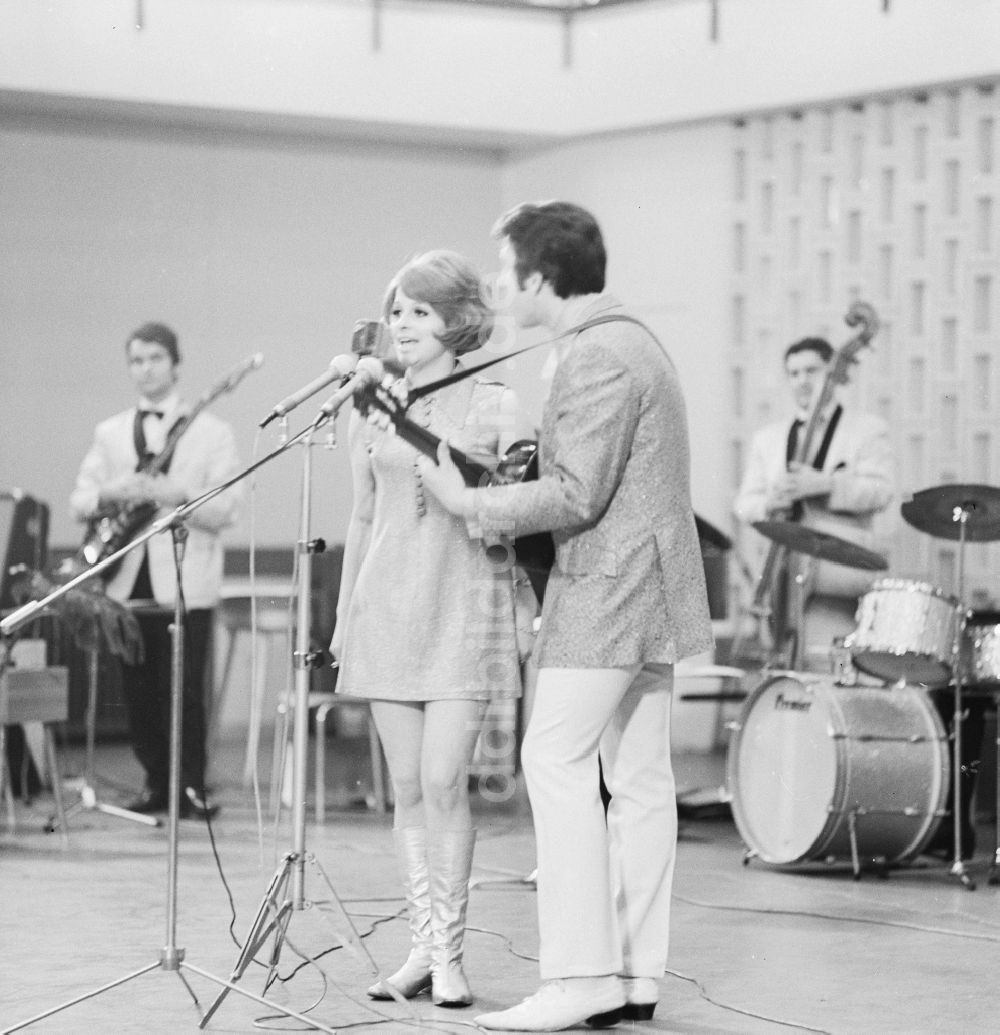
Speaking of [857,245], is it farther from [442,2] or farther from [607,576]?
[607,576]

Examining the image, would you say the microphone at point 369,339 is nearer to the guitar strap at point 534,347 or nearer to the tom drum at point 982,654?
the guitar strap at point 534,347

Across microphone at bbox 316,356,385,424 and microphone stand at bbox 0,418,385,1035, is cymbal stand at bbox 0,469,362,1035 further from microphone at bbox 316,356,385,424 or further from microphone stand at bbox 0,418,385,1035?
microphone at bbox 316,356,385,424

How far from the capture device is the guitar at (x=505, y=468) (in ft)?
10.8

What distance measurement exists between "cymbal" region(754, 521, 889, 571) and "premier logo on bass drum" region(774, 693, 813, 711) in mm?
462

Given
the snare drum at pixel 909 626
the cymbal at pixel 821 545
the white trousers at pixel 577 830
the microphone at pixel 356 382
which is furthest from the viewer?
the cymbal at pixel 821 545

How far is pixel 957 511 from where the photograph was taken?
5.41 meters

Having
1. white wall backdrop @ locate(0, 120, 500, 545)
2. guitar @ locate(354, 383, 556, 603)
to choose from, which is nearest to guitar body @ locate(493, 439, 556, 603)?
guitar @ locate(354, 383, 556, 603)

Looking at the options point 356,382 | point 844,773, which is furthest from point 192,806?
point 356,382

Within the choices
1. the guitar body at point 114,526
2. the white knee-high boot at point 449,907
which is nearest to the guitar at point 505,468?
the white knee-high boot at point 449,907

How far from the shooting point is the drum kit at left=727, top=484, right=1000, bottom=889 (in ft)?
17.6

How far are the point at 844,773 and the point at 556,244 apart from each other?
2562 mm

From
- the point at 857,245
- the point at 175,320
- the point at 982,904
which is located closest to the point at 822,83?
the point at 857,245

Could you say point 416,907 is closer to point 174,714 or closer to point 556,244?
point 174,714

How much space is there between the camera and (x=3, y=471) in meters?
8.98
